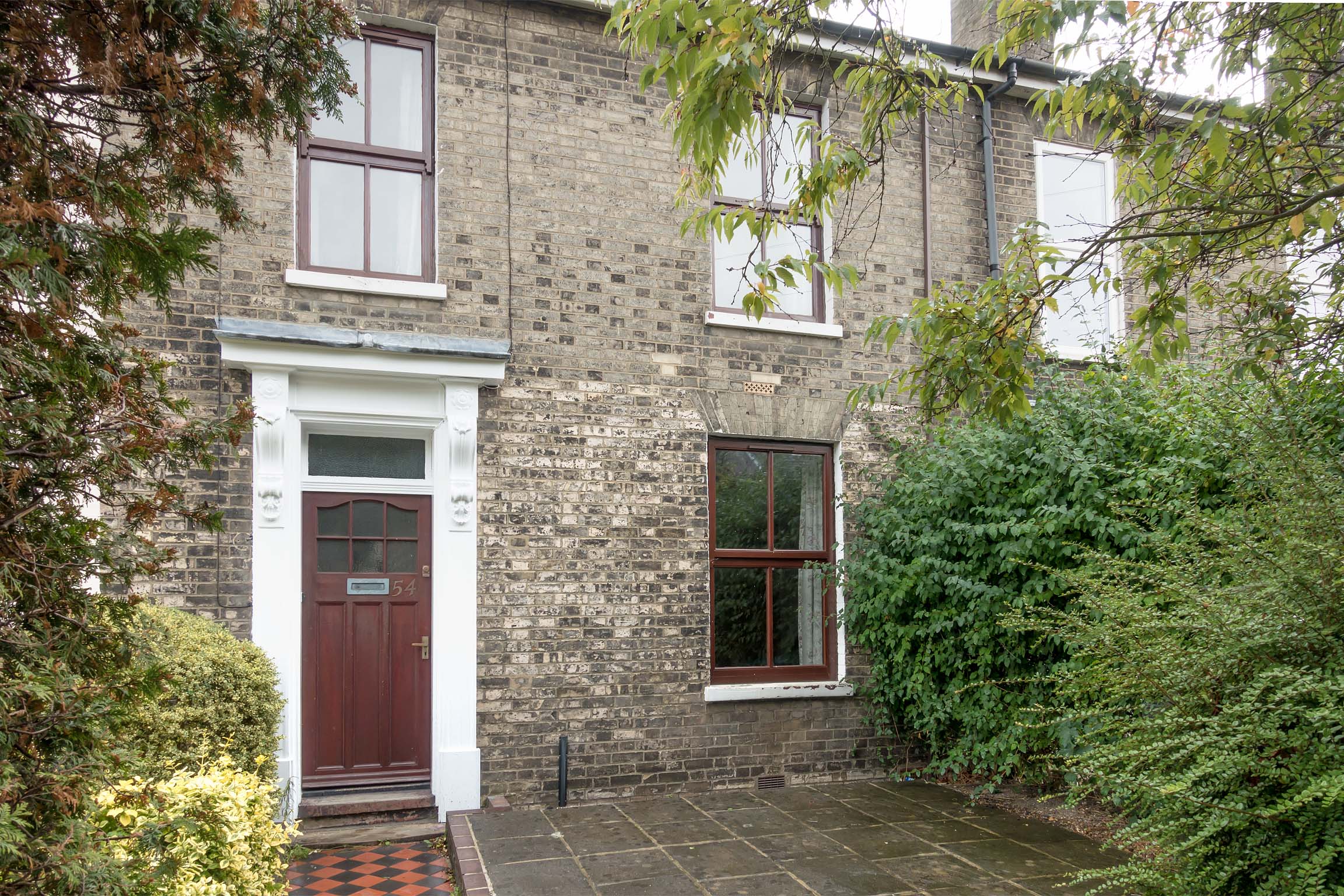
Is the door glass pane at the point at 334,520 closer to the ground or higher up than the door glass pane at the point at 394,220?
closer to the ground

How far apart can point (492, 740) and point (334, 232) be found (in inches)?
154

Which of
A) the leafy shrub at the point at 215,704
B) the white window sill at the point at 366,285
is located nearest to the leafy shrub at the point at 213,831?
the leafy shrub at the point at 215,704

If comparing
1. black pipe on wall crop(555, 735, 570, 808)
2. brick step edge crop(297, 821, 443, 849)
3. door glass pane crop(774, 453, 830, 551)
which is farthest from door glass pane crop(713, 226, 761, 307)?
brick step edge crop(297, 821, 443, 849)

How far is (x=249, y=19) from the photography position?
2.41 metres

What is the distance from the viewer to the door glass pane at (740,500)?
7.97 meters

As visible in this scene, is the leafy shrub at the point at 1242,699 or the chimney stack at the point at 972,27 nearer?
the leafy shrub at the point at 1242,699

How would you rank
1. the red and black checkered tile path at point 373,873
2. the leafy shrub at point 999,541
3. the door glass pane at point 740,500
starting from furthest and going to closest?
the door glass pane at point 740,500, the leafy shrub at point 999,541, the red and black checkered tile path at point 373,873

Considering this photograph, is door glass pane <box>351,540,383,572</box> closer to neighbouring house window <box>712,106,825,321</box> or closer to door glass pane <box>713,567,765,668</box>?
door glass pane <box>713,567,765,668</box>

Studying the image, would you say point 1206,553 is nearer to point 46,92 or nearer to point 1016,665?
point 1016,665

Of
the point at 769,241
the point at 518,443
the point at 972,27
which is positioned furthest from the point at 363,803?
the point at 972,27

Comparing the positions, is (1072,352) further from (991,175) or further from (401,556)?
(401,556)

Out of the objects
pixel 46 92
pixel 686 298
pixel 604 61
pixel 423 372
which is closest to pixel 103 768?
pixel 46 92

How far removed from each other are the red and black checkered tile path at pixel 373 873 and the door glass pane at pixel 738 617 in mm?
2713

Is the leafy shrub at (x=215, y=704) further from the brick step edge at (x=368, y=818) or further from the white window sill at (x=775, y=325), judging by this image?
the white window sill at (x=775, y=325)
